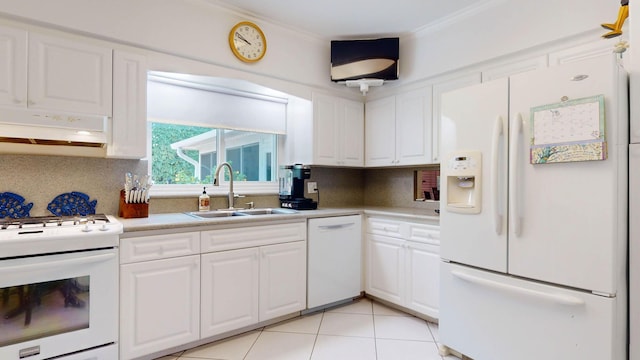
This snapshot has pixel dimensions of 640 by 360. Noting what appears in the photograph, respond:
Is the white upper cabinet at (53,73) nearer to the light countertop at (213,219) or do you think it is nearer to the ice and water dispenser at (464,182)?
the light countertop at (213,219)

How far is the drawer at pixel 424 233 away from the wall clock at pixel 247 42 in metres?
1.89

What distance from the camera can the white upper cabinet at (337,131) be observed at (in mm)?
3135

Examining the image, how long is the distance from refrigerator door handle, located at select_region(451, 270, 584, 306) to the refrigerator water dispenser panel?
39cm

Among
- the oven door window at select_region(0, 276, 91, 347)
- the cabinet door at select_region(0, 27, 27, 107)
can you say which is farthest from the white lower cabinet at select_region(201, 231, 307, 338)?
the cabinet door at select_region(0, 27, 27, 107)

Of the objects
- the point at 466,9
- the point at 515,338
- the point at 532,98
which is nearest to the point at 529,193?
the point at 532,98

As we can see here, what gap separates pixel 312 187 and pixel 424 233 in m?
1.32

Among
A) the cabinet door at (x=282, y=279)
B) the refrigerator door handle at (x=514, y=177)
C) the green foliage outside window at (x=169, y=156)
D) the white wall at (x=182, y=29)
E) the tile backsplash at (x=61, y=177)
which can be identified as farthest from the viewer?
the green foliage outside window at (x=169, y=156)

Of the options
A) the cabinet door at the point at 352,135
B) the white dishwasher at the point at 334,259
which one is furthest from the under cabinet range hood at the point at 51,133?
the cabinet door at the point at 352,135

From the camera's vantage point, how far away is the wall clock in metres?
2.57

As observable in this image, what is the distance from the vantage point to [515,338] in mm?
1746

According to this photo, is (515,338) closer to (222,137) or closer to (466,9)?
(466,9)

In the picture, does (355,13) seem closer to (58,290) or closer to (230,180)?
(230,180)

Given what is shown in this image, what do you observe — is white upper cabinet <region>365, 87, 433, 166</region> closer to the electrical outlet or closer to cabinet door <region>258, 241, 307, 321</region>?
the electrical outlet

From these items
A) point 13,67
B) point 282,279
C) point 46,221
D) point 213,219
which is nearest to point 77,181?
point 46,221
